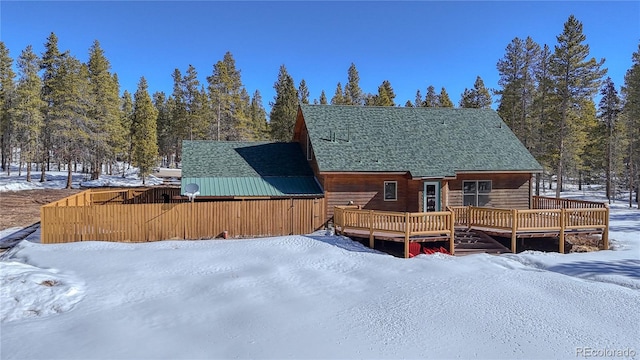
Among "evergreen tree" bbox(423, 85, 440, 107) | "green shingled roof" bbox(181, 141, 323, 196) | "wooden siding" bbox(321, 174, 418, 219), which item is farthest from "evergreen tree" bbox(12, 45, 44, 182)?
→ "evergreen tree" bbox(423, 85, 440, 107)

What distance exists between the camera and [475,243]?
14.0 metres

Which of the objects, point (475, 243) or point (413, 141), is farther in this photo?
point (413, 141)

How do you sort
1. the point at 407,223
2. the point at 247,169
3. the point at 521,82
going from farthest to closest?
the point at 521,82 → the point at 247,169 → the point at 407,223

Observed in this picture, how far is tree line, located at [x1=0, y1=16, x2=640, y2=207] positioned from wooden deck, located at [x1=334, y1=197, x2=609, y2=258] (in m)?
15.0

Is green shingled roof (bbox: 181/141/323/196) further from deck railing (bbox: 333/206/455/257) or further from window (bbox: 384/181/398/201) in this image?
deck railing (bbox: 333/206/455/257)

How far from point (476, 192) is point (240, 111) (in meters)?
30.5

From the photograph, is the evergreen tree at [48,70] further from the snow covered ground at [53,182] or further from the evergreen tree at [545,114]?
the evergreen tree at [545,114]

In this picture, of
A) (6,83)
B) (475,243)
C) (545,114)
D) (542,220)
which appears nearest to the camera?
(475,243)

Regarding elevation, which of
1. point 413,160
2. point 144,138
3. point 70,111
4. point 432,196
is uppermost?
point 70,111

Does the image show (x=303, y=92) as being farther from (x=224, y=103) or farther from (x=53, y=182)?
(x=53, y=182)

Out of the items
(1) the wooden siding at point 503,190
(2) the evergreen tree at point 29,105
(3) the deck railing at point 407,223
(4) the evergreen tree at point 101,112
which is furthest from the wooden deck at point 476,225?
(2) the evergreen tree at point 29,105

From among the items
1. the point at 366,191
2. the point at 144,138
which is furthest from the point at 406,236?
the point at 144,138

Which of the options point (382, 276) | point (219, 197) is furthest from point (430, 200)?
point (219, 197)

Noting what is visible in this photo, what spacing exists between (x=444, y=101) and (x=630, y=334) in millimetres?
44574
